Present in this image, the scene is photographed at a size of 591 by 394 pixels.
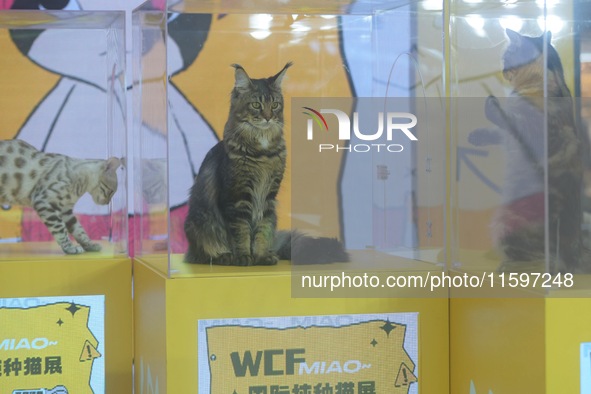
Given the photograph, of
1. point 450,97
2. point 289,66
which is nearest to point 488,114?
point 450,97

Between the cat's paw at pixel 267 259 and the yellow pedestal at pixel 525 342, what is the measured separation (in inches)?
17.3

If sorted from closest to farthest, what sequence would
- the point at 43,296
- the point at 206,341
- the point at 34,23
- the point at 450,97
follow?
the point at 206,341, the point at 450,97, the point at 43,296, the point at 34,23

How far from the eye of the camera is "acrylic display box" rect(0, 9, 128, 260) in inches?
96.5

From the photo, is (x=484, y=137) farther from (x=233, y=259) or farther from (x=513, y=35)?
(x=233, y=259)

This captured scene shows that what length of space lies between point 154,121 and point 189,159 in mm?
187

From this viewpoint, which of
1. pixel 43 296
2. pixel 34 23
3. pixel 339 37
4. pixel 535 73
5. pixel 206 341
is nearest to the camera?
pixel 535 73

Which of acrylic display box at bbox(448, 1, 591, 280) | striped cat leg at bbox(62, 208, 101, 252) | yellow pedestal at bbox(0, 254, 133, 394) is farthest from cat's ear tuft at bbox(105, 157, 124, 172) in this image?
acrylic display box at bbox(448, 1, 591, 280)

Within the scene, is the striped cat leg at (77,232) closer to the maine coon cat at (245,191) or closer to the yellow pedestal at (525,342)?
the maine coon cat at (245,191)

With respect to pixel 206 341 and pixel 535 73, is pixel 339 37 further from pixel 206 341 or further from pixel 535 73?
pixel 206 341

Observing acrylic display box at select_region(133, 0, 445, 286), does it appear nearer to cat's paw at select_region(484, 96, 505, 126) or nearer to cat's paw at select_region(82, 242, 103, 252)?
cat's paw at select_region(484, 96, 505, 126)

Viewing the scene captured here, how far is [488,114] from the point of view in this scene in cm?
182

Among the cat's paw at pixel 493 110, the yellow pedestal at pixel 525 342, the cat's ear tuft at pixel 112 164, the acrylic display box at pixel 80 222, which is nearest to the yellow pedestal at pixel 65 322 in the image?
the acrylic display box at pixel 80 222

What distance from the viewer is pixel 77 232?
2.50 m

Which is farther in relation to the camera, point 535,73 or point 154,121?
point 154,121
